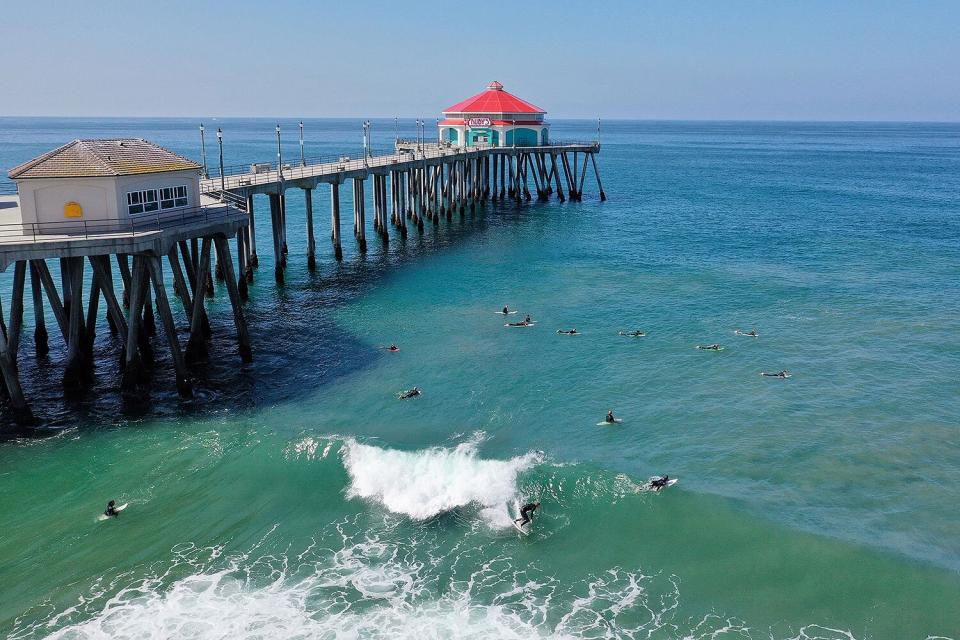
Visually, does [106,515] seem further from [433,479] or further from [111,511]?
[433,479]

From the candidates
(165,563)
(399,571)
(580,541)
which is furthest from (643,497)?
(165,563)

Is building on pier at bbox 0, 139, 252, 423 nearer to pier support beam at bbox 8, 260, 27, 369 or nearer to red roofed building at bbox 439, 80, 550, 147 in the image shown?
pier support beam at bbox 8, 260, 27, 369

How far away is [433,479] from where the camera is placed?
73.6 ft

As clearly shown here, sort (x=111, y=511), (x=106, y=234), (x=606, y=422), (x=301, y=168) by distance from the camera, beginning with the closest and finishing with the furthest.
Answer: (x=111, y=511), (x=106, y=234), (x=606, y=422), (x=301, y=168)

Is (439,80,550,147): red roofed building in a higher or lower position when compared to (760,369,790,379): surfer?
higher

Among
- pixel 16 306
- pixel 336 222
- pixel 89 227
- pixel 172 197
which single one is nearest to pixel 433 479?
pixel 89 227

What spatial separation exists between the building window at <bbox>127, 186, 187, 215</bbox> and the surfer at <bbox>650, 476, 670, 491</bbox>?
1917 centimetres

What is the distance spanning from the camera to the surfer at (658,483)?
22095 mm

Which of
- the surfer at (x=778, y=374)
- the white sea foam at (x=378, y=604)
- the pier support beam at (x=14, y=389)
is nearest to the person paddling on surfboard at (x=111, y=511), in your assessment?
the white sea foam at (x=378, y=604)

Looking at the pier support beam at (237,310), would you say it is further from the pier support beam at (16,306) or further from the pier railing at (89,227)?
the pier support beam at (16,306)

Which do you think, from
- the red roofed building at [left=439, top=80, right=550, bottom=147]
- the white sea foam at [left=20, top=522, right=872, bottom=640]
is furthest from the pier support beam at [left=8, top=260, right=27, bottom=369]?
the red roofed building at [left=439, top=80, right=550, bottom=147]

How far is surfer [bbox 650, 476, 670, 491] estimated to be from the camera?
72.5ft

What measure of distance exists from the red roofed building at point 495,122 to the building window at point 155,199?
48210mm

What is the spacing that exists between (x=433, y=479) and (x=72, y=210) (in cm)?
1494
